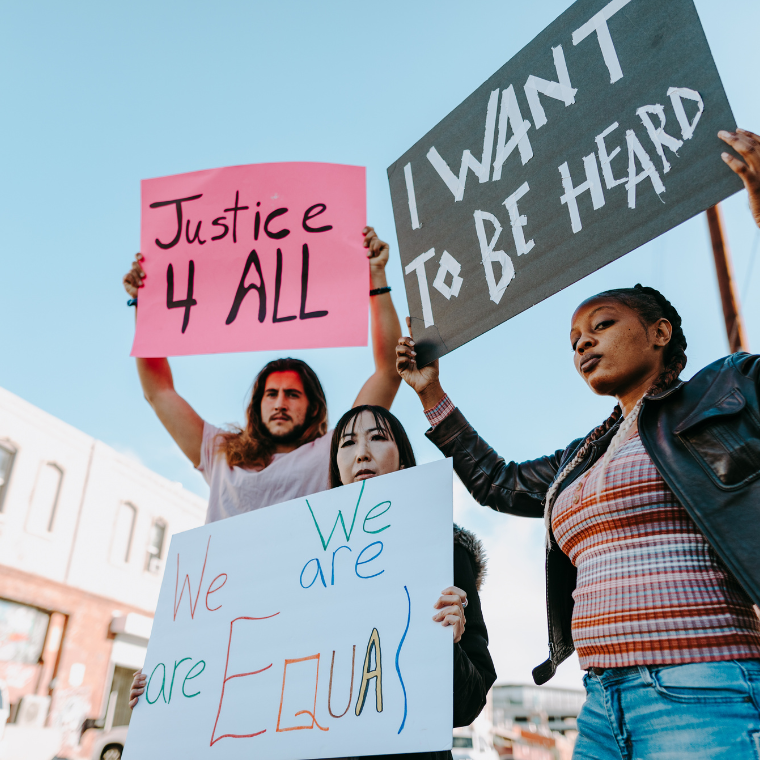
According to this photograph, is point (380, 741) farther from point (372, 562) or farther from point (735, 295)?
point (735, 295)

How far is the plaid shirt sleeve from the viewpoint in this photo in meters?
2.27

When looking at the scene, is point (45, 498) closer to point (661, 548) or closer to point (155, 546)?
point (155, 546)

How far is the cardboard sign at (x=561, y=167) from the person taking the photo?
177 cm

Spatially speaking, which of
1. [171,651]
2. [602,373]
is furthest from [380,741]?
[602,373]

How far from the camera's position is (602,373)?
5.90 feet

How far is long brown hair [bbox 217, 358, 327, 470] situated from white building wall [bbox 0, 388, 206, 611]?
13.0 meters

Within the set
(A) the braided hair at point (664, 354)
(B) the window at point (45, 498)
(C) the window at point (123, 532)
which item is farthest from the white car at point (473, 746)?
(A) the braided hair at point (664, 354)

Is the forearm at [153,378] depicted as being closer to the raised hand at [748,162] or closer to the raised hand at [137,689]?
the raised hand at [137,689]

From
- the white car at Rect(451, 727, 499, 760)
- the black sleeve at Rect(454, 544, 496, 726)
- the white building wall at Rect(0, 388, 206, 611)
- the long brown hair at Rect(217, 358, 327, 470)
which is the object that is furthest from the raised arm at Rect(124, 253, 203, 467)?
the white car at Rect(451, 727, 499, 760)

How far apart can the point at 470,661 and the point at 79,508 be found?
15.7m

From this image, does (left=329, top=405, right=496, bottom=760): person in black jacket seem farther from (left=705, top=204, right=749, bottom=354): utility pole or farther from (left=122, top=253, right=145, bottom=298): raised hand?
(left=705, top=204, right=749, bottom=354): utility pole

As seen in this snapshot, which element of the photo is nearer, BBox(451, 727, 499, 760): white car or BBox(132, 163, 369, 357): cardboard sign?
BBox(132, 163, 369, 357): cardboard sign

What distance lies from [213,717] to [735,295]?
6324 mm

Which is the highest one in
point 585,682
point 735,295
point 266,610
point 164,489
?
point 164,489
